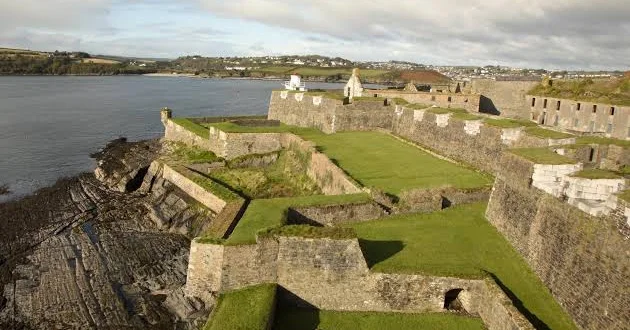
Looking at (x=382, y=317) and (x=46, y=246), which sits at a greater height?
(x=382, y=317)

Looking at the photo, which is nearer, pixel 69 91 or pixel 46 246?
pixel 46 246

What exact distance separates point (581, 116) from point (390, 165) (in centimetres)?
1544

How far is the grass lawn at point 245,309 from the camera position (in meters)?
11.4

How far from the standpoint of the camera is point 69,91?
101m

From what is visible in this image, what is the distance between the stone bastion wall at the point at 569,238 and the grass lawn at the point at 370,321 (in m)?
2.27

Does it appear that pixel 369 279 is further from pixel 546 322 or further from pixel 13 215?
pixel 13 215

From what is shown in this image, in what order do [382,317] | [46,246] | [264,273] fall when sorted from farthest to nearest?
1. [46,246]
2. [264,273]
3. [382,317]

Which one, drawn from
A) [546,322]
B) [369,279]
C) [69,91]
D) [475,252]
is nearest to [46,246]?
[369,279]

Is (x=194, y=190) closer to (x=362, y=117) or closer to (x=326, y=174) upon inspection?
(x=326, y=174)

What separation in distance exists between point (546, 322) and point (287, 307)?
6.13 metres

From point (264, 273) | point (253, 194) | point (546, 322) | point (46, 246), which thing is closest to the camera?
point (546, 322)

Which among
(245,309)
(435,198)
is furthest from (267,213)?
(435,198)

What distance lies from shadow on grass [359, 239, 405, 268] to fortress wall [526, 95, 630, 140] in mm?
17271

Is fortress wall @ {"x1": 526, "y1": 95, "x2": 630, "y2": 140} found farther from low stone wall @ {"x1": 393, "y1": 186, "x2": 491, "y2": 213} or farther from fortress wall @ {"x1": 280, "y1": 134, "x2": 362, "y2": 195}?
fortress wall @ {"x1": 280, "y1": 134, "x2": 362, "y2": 195}
